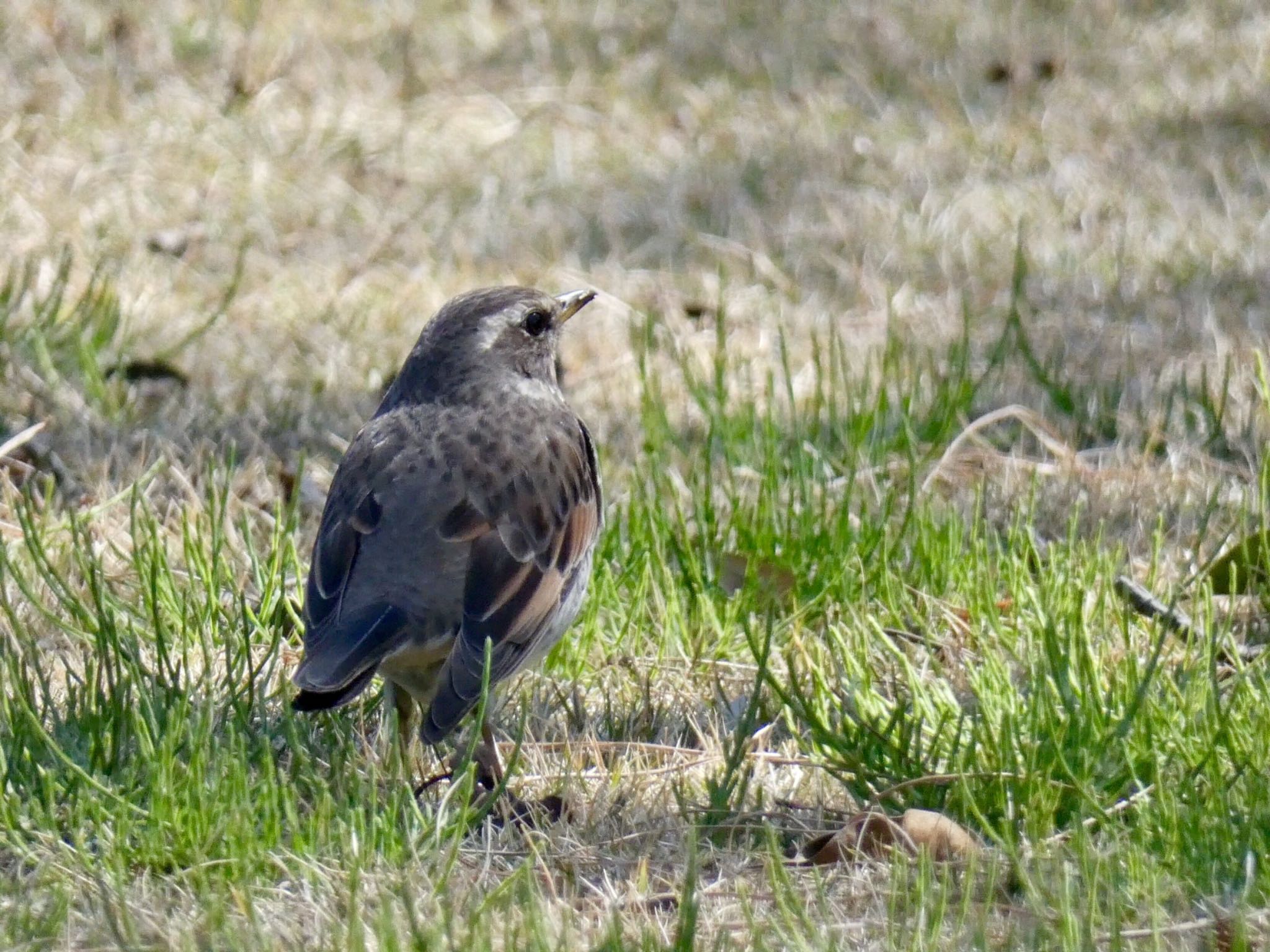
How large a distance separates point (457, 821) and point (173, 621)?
1.42 metres

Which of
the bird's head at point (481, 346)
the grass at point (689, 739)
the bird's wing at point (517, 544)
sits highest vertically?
the bird's head at point (481, 346)

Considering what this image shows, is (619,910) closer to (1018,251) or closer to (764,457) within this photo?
(764,457)

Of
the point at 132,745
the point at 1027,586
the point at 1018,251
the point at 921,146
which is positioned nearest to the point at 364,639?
the point at 132,745

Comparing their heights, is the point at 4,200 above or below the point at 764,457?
above

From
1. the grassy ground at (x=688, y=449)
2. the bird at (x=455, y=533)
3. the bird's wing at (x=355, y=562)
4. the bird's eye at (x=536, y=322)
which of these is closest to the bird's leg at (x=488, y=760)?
the bird at (x=455, y=533)

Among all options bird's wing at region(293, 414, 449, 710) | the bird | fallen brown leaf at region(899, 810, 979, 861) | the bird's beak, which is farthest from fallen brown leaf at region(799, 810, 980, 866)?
the bird's beak

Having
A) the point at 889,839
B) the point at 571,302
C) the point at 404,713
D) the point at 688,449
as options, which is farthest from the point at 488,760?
the point at 688,449

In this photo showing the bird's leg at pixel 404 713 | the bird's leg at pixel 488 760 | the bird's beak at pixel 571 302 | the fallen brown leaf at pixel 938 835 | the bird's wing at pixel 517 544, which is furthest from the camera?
the bird's beak at pixel 571 302

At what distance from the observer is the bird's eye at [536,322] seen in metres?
5.21

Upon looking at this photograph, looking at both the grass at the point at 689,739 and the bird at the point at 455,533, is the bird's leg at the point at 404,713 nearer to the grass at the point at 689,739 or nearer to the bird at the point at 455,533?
the bird at the point at 455,533

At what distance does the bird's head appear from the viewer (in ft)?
16.5

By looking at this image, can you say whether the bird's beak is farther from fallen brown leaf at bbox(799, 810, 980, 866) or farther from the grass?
fallen brown leaf at bbox(799, 810, 980, 866)

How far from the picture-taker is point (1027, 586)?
15.5ft

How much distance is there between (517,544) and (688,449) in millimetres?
1819
